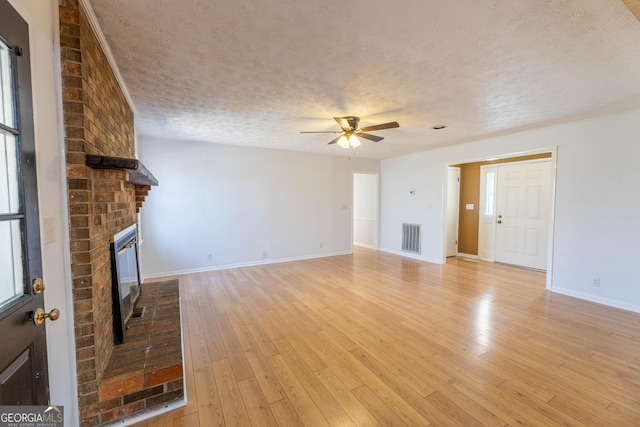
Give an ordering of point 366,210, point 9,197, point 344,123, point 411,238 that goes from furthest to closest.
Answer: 1. point 366,210
2. point 411,238
3. point 344,123
4. point 9,197

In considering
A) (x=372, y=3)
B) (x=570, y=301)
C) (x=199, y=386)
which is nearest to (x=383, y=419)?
(x=199, y=386)

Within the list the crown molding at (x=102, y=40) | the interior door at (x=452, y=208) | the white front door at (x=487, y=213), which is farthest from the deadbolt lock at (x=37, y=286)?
the white front door at (x=487, y=213)

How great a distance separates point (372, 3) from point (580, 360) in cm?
319

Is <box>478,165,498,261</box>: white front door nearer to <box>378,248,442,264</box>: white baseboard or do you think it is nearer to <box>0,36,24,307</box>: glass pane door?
<box>378,248,442,264</box>: white baseboard

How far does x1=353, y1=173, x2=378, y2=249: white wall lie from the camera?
7367mm

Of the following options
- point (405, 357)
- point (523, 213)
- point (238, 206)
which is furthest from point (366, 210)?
point (405, 357)

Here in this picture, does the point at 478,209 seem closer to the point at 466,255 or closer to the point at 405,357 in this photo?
the point at 466,255

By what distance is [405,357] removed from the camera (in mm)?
2303

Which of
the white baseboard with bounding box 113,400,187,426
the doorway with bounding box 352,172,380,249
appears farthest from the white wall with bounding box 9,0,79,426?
the doorway with bounding box 352,172,380,249

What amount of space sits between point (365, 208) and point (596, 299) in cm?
496

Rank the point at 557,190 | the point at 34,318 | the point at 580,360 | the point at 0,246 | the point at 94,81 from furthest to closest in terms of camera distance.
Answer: the point at 557,190 < the point at 580,360 < the point at 94,81 < the point at 34,318 < the point at 0,246

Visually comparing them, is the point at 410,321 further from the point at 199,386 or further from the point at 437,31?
the point at 437,31

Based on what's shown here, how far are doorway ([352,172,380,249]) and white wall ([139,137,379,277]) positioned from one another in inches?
35.8

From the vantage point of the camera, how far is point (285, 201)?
19.0ft
